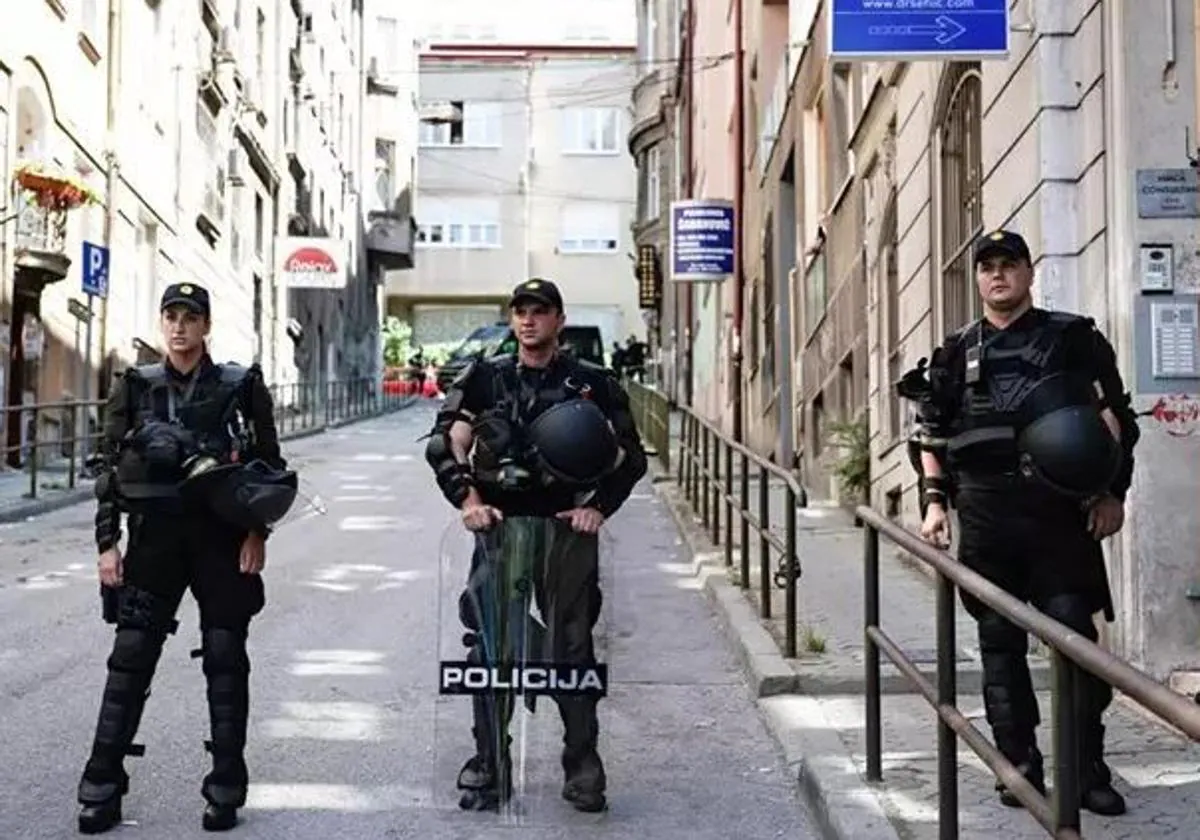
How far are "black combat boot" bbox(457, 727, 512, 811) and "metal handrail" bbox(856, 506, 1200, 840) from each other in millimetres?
1287

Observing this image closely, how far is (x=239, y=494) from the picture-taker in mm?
4965

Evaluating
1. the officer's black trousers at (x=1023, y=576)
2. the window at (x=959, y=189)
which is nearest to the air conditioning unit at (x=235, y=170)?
the window at (x=959, y=189)

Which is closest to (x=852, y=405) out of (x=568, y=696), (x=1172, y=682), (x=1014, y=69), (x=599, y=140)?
(x=1014, y=69)

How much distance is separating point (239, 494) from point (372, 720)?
204 centimetres

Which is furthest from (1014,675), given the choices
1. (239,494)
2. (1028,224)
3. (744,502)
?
(744,502)

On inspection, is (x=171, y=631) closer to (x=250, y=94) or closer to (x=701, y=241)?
(x=701, y=241)

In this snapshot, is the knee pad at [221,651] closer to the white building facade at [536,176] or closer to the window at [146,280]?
the window at [146,280]

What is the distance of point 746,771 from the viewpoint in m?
6.02

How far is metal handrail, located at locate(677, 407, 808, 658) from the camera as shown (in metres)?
7.47

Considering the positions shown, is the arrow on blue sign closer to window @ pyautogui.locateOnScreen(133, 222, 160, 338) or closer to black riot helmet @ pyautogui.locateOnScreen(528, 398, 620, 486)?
black riot helmet @ pyautogui.locateOnScreen(528, 398, 620, 486)

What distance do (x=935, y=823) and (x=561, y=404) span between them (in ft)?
5.91

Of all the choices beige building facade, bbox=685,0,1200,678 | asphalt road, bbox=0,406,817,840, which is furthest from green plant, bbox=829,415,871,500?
asphalt road, bbox=0,406,817,840

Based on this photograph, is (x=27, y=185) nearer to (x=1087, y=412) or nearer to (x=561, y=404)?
(x=561, y=404)

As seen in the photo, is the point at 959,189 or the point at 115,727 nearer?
the point at 115,727
